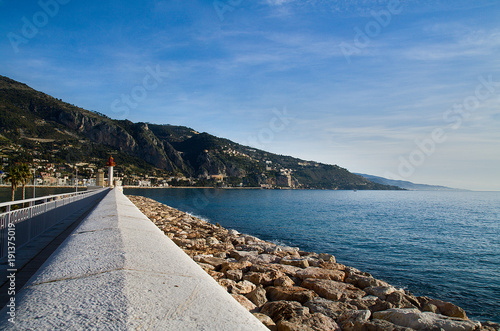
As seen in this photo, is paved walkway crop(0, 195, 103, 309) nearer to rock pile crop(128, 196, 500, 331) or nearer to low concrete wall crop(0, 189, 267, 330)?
low concrete wall crop(0, 189, 267, 330)

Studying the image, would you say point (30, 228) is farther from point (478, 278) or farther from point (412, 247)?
point (412, 247)

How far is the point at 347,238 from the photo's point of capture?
22.0 meters

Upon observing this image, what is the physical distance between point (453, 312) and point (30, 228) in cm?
935

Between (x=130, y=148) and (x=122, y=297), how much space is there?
141 metres

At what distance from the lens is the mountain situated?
328 feet

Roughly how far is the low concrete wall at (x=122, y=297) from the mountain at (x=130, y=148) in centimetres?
10677

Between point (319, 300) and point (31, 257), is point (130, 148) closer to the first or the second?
point (31, 257)

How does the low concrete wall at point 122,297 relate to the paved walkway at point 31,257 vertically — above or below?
above

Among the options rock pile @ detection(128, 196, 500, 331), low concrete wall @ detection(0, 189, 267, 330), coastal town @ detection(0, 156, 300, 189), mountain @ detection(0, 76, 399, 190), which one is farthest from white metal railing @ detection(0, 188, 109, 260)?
mountain @ detection(0, 76, 399, 190)

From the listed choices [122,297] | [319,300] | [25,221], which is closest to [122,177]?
[25,221]

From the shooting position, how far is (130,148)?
133m

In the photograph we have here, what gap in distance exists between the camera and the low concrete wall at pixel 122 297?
164 cm

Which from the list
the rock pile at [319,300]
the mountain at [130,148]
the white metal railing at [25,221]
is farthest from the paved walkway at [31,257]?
the mountain at [130,148]

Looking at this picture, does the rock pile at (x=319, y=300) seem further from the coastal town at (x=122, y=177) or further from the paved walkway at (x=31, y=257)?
the coastal town at (x=122, y=177)
